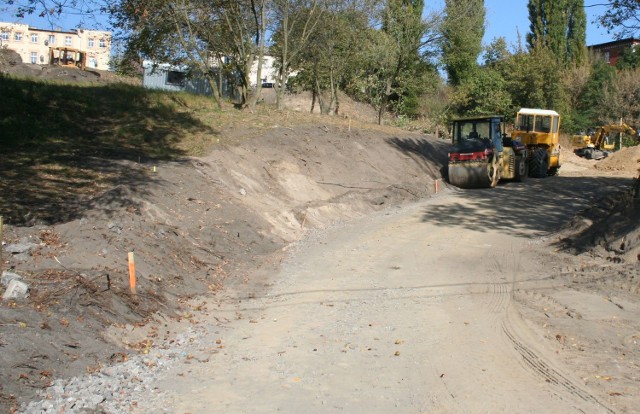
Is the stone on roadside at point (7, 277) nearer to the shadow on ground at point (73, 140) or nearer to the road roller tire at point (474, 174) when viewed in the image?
the shadow on ground at point (73, 140)

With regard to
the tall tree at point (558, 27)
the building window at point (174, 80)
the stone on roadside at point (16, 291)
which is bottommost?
the stone on roadside at point (16, 291)

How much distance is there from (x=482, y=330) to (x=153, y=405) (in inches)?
181

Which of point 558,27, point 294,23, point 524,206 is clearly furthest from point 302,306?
point 558,27

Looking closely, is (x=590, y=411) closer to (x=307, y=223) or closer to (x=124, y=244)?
(x=124, y=244)

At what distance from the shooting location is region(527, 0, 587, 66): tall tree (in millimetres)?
60406

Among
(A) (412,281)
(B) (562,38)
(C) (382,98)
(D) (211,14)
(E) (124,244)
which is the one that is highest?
(B) (562,38)

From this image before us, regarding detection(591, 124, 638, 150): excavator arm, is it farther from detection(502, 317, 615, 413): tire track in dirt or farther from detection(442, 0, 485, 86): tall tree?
detection(502, 317, 615, 413): tire track in dirt

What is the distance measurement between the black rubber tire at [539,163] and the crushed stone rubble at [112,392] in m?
24.3

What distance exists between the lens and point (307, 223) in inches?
669

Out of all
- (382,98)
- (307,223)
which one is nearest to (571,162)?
(382,98)

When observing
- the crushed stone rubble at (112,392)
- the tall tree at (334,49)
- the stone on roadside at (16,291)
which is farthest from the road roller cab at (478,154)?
the stone on roadside at (16,291)

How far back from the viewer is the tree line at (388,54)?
82.0 feet

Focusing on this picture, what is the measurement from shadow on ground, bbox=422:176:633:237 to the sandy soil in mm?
154

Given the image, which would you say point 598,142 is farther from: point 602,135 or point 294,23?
point 294,23
